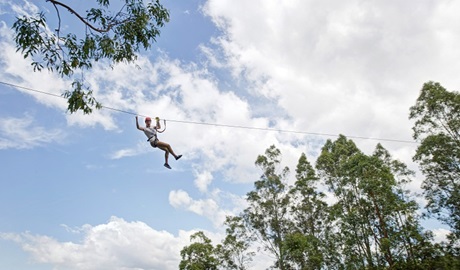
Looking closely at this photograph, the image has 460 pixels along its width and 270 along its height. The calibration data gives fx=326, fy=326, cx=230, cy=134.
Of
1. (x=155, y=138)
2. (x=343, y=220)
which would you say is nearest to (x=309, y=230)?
(x=343, y=220)

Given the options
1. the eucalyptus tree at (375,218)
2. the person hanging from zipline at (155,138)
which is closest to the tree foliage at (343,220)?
the eucalyptus tree at (375,218)

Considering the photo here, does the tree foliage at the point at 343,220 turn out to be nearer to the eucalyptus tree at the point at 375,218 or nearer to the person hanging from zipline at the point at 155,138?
the eucalyptus tree at the point at 375,218

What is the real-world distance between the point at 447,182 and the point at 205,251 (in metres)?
17.8

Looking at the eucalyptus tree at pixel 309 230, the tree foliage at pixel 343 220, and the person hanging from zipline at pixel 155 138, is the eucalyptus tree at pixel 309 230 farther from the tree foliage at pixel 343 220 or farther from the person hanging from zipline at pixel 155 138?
the person hanging from zipline at pixel 155 138

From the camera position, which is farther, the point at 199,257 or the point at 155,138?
the point at 199,257

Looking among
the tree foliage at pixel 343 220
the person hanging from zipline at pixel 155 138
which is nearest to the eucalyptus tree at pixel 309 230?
the tree foliage at pixel 343 220

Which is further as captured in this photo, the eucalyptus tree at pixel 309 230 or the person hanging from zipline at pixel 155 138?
the eucalyptus tree at pixel 309 230

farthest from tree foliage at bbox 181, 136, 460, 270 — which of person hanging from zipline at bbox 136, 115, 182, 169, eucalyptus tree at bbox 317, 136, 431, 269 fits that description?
person hanging from zipline at bbox 136, 115, 182, 169

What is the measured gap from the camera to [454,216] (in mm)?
15070

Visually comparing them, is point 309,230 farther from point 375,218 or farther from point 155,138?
point 155,138

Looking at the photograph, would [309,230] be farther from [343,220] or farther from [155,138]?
[155,138]

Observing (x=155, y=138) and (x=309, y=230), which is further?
(x=309, y=230)

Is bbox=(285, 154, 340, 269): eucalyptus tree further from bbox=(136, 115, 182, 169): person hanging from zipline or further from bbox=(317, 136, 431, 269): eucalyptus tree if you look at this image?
bbox=(136, 115, 182, 169): person hanging from zipline

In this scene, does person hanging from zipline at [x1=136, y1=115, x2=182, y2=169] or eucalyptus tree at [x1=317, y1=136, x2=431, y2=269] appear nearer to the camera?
person hanging from zipline at [x1=136, y1=115, x2=182, y2=169]
